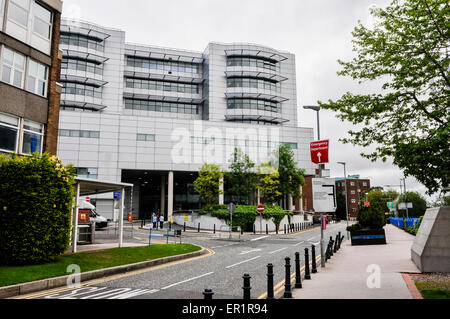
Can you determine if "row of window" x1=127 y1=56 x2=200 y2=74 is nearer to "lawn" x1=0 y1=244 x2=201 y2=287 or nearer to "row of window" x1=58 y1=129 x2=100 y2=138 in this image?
"row of window" x1=58 y1=129 x2=100 y2=138

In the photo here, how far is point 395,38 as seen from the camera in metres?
10.6

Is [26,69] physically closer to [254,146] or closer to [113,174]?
[113,174]

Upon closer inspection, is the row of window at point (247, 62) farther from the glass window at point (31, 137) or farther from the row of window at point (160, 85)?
the glass window at point (31, 137)

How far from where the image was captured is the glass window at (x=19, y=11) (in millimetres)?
16812

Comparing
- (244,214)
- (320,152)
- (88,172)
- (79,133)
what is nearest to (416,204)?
(244,214)

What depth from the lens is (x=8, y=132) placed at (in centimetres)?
1656

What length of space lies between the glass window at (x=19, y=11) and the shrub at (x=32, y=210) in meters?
8.68

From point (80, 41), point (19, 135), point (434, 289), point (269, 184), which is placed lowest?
point (434, 289)

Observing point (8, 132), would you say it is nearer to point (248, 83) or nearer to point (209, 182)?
point (209, 182)

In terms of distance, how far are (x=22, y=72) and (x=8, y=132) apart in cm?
314

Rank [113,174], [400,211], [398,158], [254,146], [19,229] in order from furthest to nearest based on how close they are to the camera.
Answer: [400,211], [254,146], [113,174], [19,229], [398,158]

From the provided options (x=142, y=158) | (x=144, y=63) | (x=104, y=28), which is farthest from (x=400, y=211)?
(x=104, y=28)

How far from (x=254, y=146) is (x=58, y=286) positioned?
52739mm

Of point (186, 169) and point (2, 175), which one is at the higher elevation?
point (186, 169)
